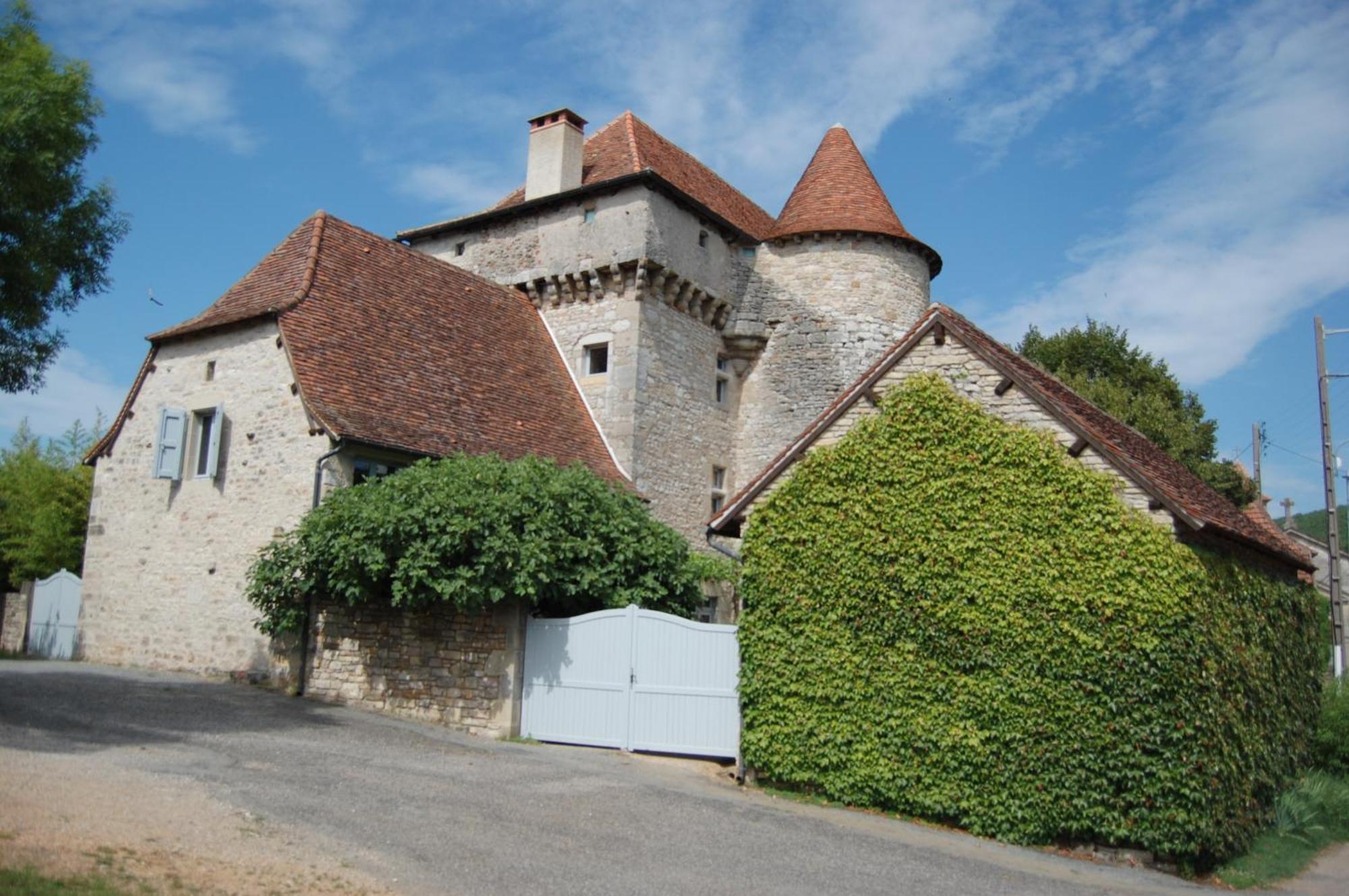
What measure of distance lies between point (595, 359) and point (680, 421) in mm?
2246

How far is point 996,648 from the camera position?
34.0ft

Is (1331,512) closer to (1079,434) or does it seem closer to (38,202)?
(1079,434)

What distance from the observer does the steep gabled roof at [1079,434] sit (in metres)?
10.2

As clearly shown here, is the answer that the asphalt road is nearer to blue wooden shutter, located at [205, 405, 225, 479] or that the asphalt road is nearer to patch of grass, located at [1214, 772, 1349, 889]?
patch of grass, located at [1214, 772, 1349, 889]

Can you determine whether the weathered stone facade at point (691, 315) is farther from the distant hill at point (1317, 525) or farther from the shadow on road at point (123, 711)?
the distant hill at point (1317, 525)

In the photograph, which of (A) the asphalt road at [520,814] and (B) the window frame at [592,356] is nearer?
(A) the asphalt road at [520,814]

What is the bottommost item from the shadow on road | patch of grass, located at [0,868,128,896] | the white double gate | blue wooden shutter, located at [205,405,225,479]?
patch of grass, located at [0,868,128,896]

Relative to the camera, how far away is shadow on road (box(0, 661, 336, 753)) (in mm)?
10680

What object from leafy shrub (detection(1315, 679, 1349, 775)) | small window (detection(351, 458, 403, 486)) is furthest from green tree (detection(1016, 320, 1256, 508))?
small window (detection(351, 458, 403, 486))

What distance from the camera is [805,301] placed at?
2405 cm

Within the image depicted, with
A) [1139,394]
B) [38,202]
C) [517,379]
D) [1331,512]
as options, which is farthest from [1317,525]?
[38,202]

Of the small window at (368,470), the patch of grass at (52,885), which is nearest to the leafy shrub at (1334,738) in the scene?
the small window at (368,470)

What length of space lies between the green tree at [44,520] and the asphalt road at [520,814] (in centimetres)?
1232

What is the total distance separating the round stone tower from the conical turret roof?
0.12ft
